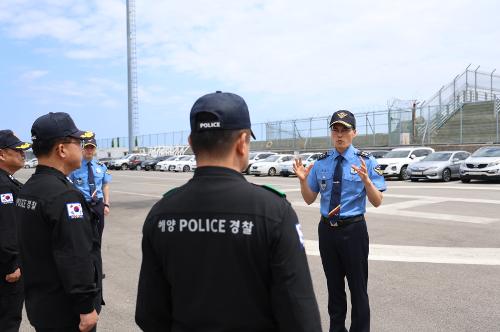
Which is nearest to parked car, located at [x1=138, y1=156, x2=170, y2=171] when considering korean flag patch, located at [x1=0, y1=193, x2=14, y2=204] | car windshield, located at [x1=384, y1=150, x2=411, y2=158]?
car windshield, located at [x1=384, y1=150, x2=411, y2=158]

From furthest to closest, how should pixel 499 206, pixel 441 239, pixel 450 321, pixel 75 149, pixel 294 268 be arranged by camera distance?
1. pixel 499 206
2. pixel 441 239
3. pixel 450 321
4. pixel 75 149
5. pixel 294 268

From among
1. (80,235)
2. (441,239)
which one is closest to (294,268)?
(80,235)

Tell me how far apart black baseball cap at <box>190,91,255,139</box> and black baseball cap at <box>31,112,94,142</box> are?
137 cm

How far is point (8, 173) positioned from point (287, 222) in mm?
3204

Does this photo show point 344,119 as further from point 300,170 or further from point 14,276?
point 14,276

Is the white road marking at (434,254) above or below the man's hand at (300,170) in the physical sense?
below

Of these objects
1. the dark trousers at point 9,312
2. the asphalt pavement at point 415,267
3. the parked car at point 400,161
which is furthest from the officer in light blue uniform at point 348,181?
the parked car at point 400,161

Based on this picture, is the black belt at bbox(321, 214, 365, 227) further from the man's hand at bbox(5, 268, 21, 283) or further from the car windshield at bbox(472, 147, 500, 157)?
the car windshield at bbox(472, 147, 500, 157)

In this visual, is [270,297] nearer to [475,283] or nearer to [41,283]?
[41,283]

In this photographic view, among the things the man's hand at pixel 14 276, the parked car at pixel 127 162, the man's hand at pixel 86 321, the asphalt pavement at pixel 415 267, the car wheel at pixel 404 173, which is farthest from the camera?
the parked car at pixel 127 162

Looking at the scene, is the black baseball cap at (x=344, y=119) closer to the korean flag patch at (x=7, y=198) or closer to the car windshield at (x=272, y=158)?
the korean flag patch at (x=7, y=198)

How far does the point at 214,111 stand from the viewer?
1.75 metres

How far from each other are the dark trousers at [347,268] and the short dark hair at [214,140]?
2.22 meters

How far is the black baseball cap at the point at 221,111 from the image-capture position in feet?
5.74
